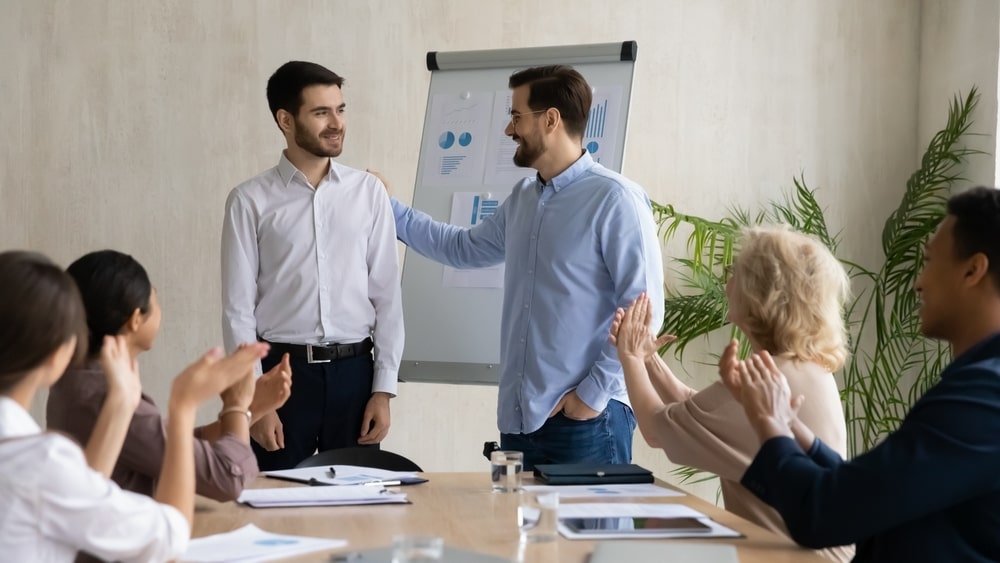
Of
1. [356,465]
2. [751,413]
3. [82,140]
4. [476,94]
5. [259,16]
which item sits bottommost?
[356,465]

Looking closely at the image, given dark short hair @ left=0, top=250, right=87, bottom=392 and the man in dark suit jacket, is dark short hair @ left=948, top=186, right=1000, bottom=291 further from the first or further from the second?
dark short hair @ left=0, top=250, right=87, bottom=392

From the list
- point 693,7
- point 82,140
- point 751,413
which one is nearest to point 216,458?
point 751,413

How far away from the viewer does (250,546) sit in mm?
1952

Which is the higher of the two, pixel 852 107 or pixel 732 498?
pixel 852 107

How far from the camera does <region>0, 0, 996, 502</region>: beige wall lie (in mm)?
4898

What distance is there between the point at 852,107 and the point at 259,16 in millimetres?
2828

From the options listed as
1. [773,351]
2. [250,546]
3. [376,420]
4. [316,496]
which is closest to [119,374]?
[250,546]

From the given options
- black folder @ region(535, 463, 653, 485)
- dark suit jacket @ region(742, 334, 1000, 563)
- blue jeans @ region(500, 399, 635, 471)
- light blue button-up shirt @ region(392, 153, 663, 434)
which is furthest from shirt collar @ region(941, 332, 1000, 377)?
blue jeans @ region(500, 399, 635, 471)

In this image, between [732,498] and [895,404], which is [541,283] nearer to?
[732,498]

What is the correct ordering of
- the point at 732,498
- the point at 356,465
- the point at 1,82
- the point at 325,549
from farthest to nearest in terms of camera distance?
the point at 1,82
the point at 356,465
the point at 732,498
the point at 325,549

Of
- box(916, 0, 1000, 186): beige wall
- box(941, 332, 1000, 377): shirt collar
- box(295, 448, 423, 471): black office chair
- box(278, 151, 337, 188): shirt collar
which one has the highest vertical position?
box(916, 0, 1000, 186): beige wall

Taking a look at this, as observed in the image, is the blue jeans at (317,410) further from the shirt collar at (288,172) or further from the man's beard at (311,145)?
the man's beard at (311,145)

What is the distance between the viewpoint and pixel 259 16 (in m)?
4.95

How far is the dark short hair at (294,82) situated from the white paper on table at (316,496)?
1.68 m
